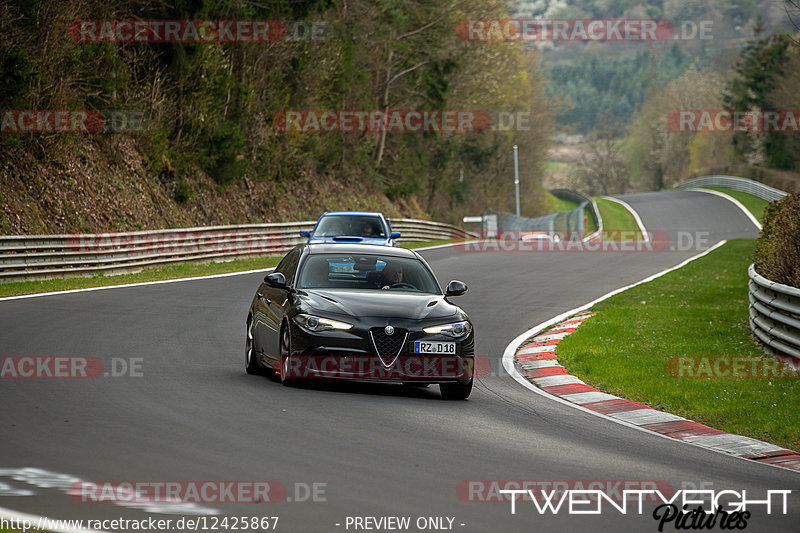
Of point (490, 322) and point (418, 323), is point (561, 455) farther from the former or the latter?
point (490, 322)

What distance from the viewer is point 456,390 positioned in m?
10.8

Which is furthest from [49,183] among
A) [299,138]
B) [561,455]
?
[561,455]

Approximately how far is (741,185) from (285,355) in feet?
268

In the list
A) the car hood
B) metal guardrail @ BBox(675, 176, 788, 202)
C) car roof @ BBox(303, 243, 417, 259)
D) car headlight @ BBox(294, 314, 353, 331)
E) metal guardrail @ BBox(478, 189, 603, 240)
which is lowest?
metal guardrail @ BBox(478, 189, 603, 240)

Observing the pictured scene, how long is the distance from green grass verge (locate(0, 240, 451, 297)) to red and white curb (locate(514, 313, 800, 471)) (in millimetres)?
10923

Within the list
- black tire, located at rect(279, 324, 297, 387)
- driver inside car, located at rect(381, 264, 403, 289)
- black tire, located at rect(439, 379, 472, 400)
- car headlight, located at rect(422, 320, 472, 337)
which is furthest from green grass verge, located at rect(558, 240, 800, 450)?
black tire, located at rect(279, 324, 297, 387)

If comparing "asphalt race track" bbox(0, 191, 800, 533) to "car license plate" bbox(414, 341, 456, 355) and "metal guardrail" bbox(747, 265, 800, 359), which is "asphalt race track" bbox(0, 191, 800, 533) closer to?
"car license plate" bbox(414, 341, 456, 355)

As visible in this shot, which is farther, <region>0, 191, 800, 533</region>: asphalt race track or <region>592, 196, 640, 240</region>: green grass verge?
<region>592, 196, 640, 240</region>: green grass verge

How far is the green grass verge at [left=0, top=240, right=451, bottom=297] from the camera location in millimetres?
21639

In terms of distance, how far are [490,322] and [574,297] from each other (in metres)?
5.05

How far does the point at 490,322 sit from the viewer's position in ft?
60.5

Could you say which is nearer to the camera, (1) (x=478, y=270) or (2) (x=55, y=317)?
(2) (x=55, y=317)

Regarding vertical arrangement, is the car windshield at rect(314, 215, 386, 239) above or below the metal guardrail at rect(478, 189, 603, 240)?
above

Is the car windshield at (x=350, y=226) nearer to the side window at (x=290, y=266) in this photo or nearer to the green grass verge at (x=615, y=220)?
the side window at (x=290, y=266)
